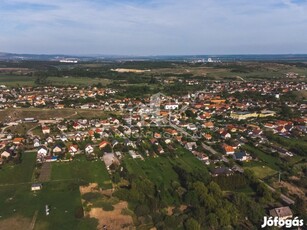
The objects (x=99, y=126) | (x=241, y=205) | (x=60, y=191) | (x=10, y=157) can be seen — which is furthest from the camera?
(x=99, y=126)

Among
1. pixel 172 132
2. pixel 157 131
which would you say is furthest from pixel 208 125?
pixel 157 131

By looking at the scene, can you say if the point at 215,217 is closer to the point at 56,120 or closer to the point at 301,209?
the point at 301,209

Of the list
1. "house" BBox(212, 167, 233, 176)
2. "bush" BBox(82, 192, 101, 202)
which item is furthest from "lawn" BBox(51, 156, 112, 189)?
"house" BBox(212, 167, 233, 176)

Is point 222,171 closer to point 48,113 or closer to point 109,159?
point 109,159

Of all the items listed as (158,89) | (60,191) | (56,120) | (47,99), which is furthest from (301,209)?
(158,89)

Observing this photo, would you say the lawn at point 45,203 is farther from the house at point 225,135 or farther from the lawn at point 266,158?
the house at point 225,135

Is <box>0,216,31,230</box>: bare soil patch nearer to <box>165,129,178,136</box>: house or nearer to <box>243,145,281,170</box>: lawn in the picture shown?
Result: <box>243,145,281,170</box>: lawn
